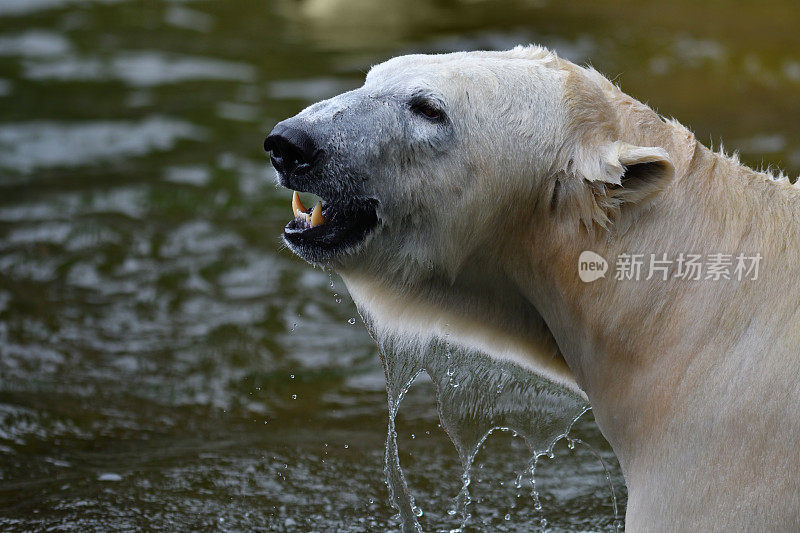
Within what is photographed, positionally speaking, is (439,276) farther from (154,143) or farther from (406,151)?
(154,143)

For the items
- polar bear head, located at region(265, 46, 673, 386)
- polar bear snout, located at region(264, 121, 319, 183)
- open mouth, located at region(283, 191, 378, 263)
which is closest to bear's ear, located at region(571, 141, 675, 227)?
polar bear head, located at region(265, 46, 673, 386)

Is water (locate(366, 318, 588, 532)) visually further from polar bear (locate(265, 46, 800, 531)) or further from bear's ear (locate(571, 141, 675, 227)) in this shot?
bear's ear (locate(571, 141, 675, 227))

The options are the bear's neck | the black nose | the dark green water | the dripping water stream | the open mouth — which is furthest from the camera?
the dark green water

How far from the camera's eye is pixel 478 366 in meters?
3.71

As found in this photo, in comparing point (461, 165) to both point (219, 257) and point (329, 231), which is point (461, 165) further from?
point (219, 257)

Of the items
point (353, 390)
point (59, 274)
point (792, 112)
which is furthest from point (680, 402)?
point (792, 112)

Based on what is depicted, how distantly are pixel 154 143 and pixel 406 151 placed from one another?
5.72 m

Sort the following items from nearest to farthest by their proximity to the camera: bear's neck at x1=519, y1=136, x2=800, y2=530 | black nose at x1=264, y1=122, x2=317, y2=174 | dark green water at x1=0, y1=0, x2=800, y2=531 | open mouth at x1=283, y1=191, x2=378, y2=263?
bear's neck at x1=519, y1=136, x2=800, y2=530, black nose at x1=264, y1=122, x2=317, y2=174, open mouth at x1=283, y1=191, x2=378, y2=263, dark green water at x1=0, y1=0, x2=800, y2=531

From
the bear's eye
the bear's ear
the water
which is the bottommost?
the water

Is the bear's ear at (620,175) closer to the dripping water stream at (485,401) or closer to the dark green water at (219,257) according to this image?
the dripping water stream at (485,401)

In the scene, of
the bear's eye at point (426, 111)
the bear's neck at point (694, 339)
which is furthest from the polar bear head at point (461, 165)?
the bear's neck at point (694, 339)

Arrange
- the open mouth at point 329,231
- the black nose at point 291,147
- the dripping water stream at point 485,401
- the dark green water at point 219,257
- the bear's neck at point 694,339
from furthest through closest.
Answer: the dark green water at point 219,257
the dripping water stream at point 485,401
the open mouth at point 329,231
the black nose at point 291,147
the bear's neck at point 694,339

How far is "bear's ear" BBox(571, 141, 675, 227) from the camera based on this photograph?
2.81 meters

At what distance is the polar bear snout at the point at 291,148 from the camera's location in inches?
116
